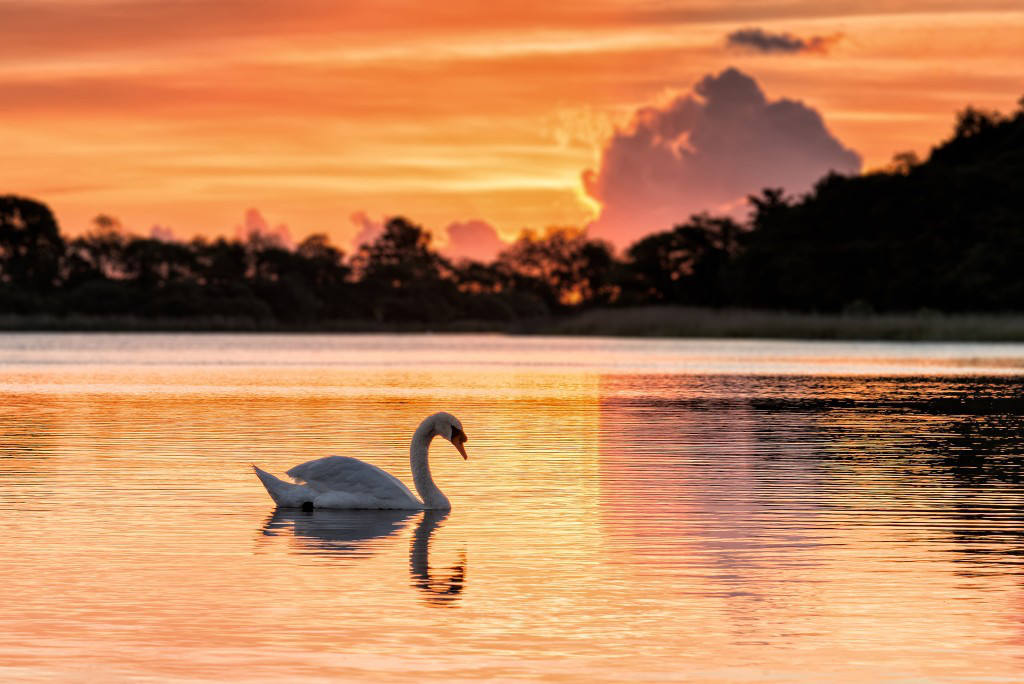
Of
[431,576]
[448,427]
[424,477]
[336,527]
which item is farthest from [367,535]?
[448,427]

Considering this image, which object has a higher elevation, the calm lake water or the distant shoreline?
the distant shoreline

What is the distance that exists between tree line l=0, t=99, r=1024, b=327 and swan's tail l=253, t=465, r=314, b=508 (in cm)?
10032

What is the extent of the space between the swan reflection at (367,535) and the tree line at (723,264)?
100494 mm

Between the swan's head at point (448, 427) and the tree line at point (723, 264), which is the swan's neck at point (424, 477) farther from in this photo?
the tree line at point (723, 264)

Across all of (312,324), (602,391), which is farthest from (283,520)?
(312,324)

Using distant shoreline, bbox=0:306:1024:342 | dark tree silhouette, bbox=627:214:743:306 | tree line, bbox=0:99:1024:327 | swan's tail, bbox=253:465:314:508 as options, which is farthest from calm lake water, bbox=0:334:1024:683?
dark tree silhouette, bbox=627:214:743:306

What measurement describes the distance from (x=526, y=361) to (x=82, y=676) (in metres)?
65.4

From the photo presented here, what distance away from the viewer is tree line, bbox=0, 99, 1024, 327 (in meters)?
124

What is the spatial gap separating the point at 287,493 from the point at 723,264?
465 ft

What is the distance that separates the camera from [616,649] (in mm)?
11820

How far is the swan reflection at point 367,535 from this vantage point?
47.6 feet

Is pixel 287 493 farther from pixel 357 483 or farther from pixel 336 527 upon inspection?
pixel 336 527

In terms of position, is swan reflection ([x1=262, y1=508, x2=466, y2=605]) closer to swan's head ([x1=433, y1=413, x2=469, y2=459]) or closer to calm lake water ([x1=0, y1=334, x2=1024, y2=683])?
calm lake water ([x1=0, y1=334, x2=1024, y2=683])

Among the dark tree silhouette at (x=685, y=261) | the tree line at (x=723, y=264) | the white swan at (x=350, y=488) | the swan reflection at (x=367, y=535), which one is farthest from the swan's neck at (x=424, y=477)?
the dark tree silhouette at (x=685, y=261)
